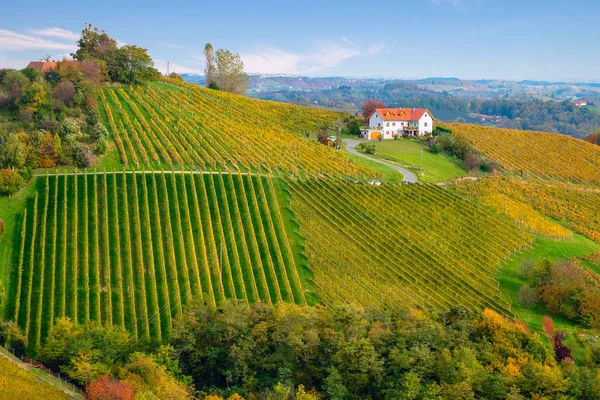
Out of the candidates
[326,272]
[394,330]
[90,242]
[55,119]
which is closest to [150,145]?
[55,119]

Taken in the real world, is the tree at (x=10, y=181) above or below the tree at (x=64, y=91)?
below

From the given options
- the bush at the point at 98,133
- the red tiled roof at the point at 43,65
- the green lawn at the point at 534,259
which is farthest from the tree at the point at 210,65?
the green lawn at the point at 534,259

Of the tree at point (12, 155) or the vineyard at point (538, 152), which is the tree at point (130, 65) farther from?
the vineyard at point (538, 152)

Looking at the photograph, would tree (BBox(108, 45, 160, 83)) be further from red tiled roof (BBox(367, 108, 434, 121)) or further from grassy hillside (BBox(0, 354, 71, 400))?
grassy hillside (BBox(0, 354, 71, 400))

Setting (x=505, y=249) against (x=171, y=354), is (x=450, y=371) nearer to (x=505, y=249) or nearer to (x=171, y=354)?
(x=171, y=354)

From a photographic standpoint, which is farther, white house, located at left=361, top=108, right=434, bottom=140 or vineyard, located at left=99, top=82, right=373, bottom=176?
white house, located at left=361, top=108, right=434, bottom=140

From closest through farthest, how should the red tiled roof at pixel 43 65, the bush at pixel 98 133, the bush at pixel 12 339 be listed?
the bush at pixel 12 339, the bush at pixel 98 133, the red tiled roof at pixel 43 65

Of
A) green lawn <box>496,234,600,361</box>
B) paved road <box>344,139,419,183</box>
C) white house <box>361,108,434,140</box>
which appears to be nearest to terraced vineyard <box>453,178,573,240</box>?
green lawn <box>496,234,600,361</box>
